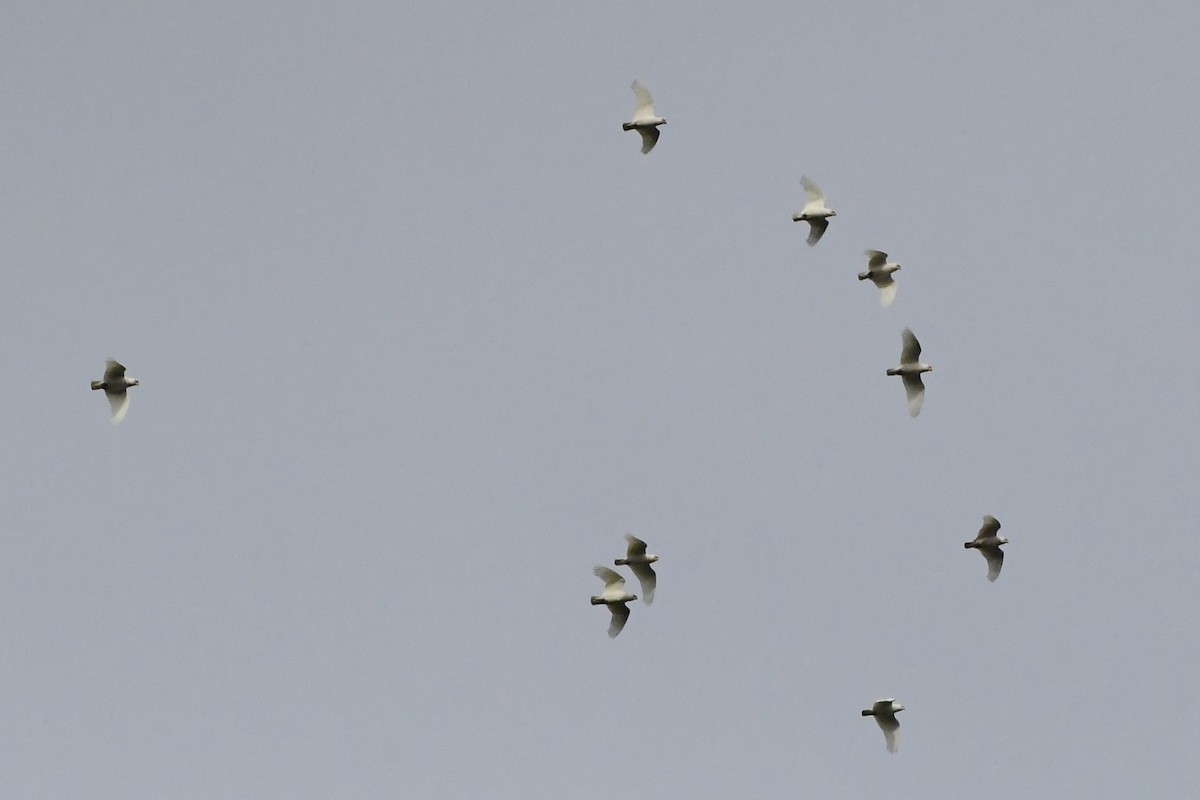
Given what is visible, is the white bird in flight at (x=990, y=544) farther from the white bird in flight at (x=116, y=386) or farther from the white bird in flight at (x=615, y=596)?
the white bird in flight at (x=116, y=386)

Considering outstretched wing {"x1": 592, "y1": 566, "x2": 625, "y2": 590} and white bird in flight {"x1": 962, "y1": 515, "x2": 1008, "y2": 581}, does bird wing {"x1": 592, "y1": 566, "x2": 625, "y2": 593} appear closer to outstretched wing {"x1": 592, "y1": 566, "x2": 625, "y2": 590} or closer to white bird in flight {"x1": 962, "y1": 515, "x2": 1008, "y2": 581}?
outstretched wing {"x1": 592, "y1": 566, "x2": 625, "y2": 590}

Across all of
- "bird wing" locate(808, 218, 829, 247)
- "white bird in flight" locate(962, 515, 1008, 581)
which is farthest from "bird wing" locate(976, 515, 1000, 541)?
"bird wing" locate(808, 218, 829, 247)

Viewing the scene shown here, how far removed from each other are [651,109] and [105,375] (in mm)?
19288

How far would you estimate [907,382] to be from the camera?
13238 cm

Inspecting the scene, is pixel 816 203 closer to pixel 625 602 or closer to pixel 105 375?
pixel 625 602

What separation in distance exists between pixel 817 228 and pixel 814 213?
609 millimetres

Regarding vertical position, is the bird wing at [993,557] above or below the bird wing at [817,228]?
below

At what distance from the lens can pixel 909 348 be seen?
132 metres

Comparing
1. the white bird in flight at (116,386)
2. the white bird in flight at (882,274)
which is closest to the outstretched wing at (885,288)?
the white bird in flight at (882,274)

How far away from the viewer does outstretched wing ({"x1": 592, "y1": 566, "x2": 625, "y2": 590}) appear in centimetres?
13250

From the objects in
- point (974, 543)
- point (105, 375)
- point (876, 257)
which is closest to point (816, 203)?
point (876, 257)

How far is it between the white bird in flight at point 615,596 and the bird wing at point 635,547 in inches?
72.6

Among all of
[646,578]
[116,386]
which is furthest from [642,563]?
[116,386]

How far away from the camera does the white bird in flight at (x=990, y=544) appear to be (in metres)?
133
